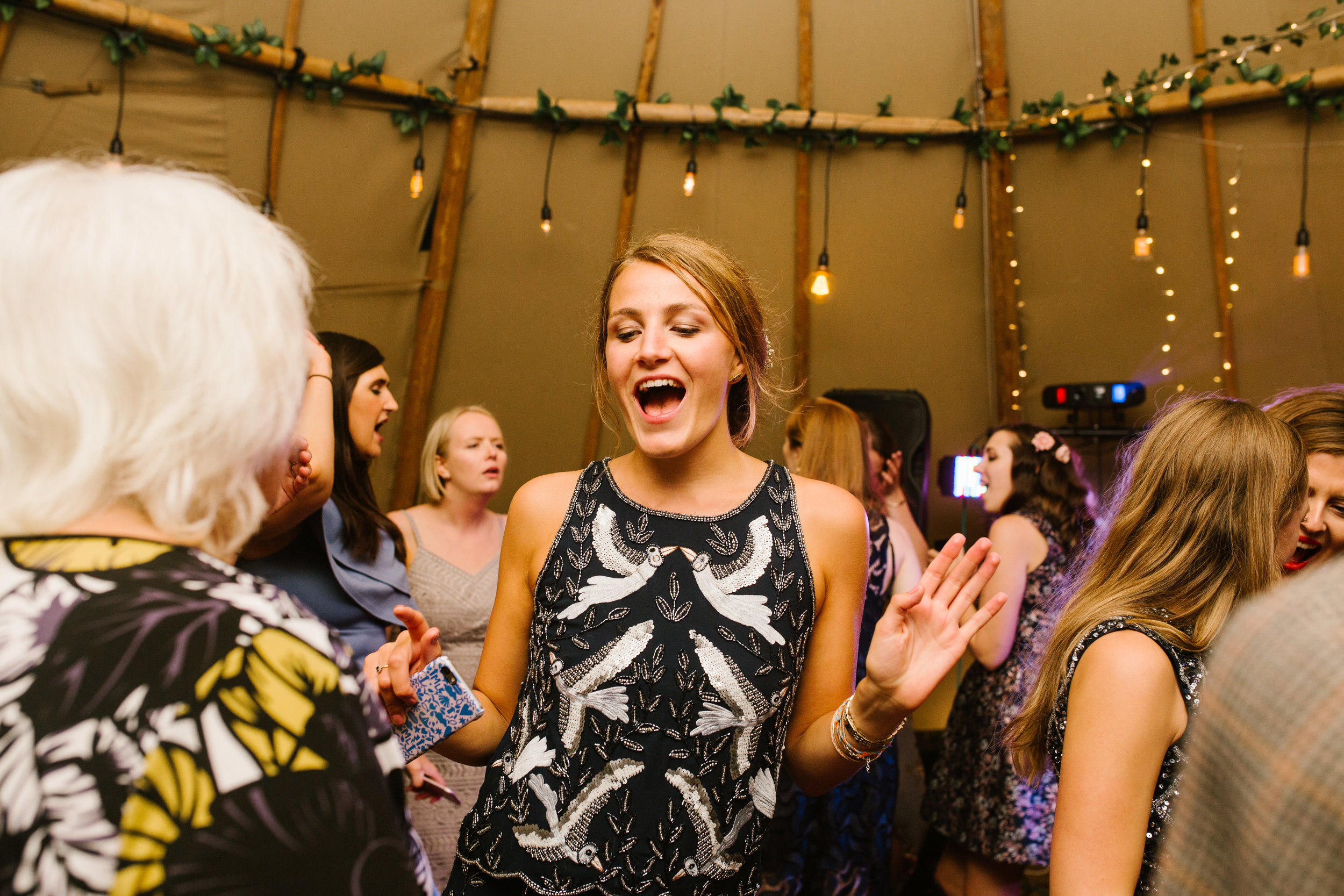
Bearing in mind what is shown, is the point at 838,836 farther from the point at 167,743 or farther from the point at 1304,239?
the point at 1304,239

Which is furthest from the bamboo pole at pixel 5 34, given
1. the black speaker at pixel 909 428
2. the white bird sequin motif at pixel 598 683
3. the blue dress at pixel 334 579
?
the white bird sequin motif at pixel 598 683

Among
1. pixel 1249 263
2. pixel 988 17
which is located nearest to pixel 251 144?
pixel 988 17

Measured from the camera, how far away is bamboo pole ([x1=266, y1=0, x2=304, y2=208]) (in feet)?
16.4

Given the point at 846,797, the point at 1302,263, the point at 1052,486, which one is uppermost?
the point at 1302,263

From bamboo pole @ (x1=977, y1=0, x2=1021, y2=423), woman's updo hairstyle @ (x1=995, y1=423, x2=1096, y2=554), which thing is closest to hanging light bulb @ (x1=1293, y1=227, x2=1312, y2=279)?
bamboo pole @ (x1=977, y1=0, x2=1021, y2=423)

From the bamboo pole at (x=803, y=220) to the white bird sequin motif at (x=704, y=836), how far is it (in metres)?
4.59

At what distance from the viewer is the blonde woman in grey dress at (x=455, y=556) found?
2.43 meters

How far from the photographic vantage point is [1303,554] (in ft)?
6.27

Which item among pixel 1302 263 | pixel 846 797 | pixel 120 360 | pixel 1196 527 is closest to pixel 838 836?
pixel 846 797

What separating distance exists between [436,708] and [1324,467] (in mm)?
1696

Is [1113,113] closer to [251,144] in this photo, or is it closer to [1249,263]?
[1249,263]

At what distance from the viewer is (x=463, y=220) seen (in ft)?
18.1

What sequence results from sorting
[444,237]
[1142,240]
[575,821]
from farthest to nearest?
[444,237]
[1142,240]
[575,821]

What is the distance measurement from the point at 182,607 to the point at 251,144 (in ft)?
16.9
